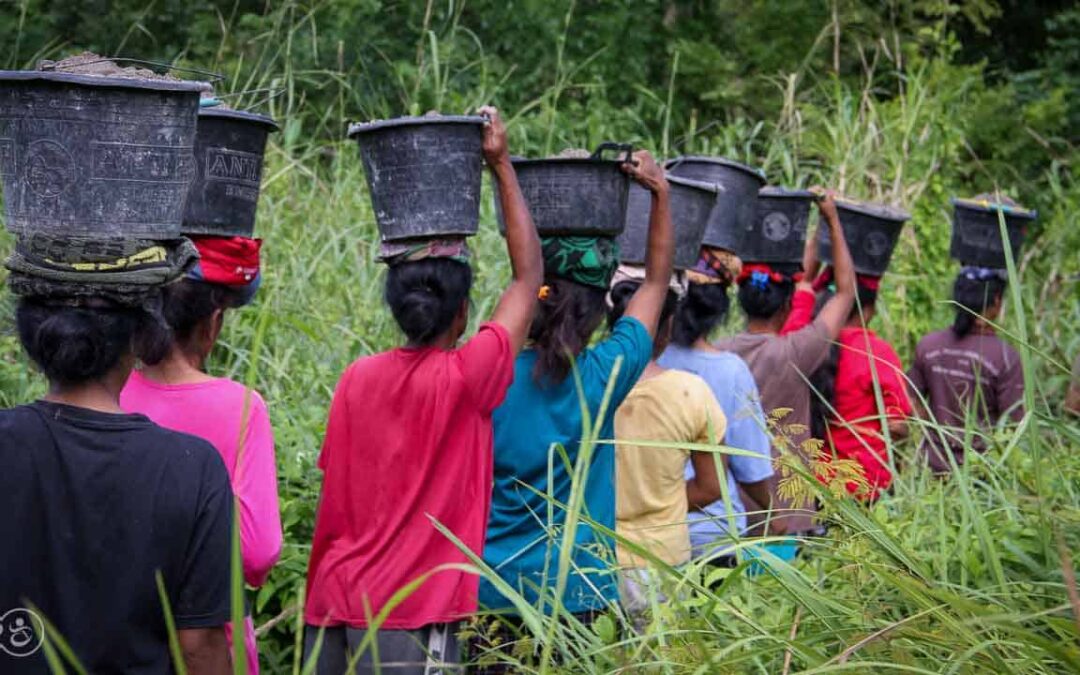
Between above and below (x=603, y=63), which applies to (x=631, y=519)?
below

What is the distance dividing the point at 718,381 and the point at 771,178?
556 cm

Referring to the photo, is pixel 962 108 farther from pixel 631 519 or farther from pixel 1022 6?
pixel 631 519

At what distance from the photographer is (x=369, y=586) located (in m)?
3.59

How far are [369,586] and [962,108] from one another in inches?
346

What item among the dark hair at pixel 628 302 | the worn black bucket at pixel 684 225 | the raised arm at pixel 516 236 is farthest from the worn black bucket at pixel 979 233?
the raised arm at pixel 516 236

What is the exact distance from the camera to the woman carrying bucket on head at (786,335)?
17.5ft

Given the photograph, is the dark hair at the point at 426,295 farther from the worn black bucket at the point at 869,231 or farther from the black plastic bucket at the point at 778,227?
the worn black bucket at the point at 869,231

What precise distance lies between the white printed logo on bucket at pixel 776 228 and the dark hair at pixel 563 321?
188 centimetres

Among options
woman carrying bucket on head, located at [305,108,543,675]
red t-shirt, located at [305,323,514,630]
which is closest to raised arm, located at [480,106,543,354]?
woman carrying bucket on head, located at [305,108,543,675]

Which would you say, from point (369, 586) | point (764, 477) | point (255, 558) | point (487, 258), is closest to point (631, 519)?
point (764, 477)

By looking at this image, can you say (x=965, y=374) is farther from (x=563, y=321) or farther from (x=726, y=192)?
(x=563, y=321)

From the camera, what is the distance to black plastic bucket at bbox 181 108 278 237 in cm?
359

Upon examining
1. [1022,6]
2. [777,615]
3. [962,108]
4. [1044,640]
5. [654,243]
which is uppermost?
[1022,6]

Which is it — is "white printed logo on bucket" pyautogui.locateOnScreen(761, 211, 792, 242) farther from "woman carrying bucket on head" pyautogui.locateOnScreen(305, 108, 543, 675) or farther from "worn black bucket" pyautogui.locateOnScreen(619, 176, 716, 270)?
"woman carrying bucket on head" pyautogui.locateOnScreen(305, 108, 543, 675)
